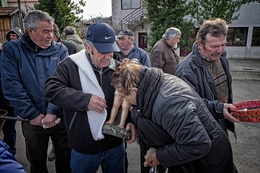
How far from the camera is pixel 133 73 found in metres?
1.52

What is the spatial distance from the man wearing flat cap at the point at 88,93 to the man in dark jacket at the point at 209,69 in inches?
30.0

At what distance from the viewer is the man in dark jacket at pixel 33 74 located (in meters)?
2.30

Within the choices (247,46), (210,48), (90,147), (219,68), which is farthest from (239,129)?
(247,46)

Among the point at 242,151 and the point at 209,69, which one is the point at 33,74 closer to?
the point at 209,69

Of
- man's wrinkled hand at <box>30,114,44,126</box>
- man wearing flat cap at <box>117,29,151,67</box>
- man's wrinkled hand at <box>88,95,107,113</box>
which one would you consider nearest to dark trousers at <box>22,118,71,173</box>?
man's wrinkled hand at <box>30,114,44,126</box>

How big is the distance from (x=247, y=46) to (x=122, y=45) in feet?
53.9

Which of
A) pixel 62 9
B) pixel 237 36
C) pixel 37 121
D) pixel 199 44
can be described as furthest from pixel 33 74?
pixel 237 36

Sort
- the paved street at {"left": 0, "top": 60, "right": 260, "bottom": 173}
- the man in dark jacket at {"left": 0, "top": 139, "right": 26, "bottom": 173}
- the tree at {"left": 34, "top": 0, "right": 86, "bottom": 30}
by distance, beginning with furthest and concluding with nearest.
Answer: the tree at {"left": 34, "top": 0, "right": 86, "bottom": 30} → the paved street at {"left": 0, "top": 60, "right": 260, "bottom": 173} → the man in dark jacket at {"left": 0, "top": 139, "right": 26, "bottom": 173}

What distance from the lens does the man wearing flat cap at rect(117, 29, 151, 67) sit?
4.21 meters

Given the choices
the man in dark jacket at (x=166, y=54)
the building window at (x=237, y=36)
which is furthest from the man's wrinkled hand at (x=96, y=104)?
the building window at (x=237, y=36)

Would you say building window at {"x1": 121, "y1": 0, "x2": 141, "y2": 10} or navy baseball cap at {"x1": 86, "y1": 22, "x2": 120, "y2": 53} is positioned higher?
building window at {"x1": 121, "y1": 0, "x2": 141, "y2": 10}

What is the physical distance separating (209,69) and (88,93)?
1.30m

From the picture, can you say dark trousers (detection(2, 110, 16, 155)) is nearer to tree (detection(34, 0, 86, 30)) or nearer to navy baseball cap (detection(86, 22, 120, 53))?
navy baseball cap (detection(86, 22, 120, 53))

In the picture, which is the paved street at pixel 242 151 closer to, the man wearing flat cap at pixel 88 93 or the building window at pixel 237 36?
the man wearing flat cap at pixel 88 93
